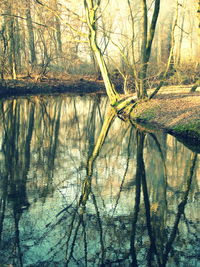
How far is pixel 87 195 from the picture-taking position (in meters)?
8.30

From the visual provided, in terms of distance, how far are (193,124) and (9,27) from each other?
2325 cm

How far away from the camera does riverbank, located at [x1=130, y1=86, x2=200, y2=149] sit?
574 inches

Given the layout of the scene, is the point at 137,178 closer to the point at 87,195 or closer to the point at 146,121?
the point at 87,195

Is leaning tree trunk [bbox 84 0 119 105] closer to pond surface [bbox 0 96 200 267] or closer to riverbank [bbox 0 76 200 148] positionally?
riverbank [bbox 0 76 200 148]

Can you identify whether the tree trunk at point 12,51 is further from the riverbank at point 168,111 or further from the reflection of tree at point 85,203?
the reflection of tree at point 85,203

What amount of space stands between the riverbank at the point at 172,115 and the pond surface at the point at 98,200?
2.35 ft

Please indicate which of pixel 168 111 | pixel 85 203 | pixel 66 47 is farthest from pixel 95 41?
pixel 85 203

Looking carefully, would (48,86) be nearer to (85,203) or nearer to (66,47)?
(66,47)

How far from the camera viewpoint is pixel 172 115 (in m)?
17.2

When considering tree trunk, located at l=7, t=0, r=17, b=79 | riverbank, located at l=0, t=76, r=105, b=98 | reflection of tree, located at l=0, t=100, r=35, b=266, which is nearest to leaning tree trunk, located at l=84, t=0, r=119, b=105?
reflection of tree, located at l=0, t=100, r=35, b=266

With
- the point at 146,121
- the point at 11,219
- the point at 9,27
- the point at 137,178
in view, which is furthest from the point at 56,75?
the point at 11,219

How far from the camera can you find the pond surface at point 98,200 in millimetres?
5805

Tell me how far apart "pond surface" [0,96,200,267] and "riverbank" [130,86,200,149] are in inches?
28.2

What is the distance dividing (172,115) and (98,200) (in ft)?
32.6
